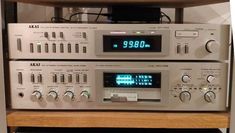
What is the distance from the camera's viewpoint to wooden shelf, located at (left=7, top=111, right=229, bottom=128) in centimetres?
66

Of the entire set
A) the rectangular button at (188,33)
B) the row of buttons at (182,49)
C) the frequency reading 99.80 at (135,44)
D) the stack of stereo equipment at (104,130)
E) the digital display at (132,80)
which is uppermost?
the rectangular button at (188,33)

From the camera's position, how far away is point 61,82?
2.23 ft

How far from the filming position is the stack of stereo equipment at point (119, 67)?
67 cm

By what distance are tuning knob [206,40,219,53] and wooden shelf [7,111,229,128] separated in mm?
159

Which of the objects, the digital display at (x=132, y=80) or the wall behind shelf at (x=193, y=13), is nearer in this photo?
the digital display at (x=132, y=80)

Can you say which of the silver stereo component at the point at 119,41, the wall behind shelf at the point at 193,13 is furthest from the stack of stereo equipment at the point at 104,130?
the wall behind shelf at the point at 193,13

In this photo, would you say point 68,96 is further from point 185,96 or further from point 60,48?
point 185,96

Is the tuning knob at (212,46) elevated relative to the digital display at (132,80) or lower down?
elevated

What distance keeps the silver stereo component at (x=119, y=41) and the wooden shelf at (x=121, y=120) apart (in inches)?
5.6

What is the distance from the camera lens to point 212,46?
656 millimetres

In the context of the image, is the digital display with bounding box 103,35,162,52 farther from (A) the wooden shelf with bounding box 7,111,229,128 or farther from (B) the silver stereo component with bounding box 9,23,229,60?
(A) the wooden shelf with bounding box 7,111,229,128

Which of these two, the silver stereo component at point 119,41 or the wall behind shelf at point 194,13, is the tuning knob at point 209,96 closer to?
the silver stereo component at point 119,41

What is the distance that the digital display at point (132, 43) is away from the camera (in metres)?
0.67

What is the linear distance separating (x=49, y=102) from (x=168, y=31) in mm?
→ 342
